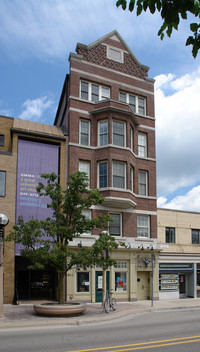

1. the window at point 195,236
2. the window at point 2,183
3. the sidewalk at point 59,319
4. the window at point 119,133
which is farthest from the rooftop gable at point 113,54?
the sidewalk at point 59,319

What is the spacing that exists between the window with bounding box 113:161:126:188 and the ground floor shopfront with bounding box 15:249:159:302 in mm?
4570

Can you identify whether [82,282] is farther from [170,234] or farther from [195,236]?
[195,236]

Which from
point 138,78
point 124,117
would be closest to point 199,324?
point 124,117

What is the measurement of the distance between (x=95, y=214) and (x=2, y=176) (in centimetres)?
674

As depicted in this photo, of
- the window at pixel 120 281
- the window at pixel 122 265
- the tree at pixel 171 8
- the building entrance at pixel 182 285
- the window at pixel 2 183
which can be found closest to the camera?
the tree at pixel 171 8

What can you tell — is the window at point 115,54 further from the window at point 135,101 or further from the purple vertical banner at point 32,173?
the purple vertical banner at point 32,173

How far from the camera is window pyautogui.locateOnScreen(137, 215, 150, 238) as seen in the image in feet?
88.7

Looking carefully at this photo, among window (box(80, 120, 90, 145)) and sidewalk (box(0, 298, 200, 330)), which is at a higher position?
window (box(80, 120, 90, 145))

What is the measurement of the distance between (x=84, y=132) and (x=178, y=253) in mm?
11743

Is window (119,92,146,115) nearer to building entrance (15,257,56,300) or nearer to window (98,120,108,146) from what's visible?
window (98,120,108,146)

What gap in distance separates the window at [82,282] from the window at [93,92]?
12390mm

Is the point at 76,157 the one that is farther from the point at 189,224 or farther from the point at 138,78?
the point at 189,224

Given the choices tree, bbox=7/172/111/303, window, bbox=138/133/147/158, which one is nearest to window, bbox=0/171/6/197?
tree, bbox=7/172/111/303

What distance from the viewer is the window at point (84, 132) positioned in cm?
2620
